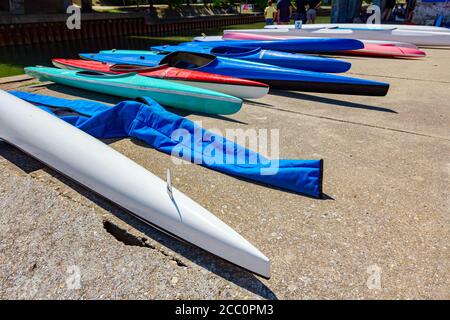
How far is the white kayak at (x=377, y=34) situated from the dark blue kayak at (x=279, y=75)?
539 centimetres

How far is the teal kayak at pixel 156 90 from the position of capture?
4.77 m

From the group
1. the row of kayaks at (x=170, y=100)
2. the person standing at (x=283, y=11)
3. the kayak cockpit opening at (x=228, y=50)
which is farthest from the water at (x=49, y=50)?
the person standing at (x=283, y=11)

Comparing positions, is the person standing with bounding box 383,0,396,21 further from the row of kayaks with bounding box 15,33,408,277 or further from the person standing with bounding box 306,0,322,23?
the row of kayaks with bounding box 15,33,408,277

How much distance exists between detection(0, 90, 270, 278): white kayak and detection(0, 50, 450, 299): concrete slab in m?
0.15

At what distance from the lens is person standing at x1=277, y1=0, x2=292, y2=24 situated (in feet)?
45.2

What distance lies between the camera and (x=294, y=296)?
6.83 feet

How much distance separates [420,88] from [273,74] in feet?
9.78

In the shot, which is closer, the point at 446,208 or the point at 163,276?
the point at 163,276

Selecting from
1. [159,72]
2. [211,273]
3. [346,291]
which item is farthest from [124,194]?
[159,72]

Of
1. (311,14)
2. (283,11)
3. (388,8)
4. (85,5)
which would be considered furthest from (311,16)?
(85,5)

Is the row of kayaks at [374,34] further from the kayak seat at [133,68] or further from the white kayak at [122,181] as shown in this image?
the white kayak at [122,181]

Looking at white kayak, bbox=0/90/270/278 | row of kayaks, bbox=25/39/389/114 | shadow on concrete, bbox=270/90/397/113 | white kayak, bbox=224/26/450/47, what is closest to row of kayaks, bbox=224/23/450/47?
white kayak, bbox=224/26/450/47

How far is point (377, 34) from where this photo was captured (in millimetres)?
11367

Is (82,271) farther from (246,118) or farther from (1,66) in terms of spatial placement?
(1,66)
